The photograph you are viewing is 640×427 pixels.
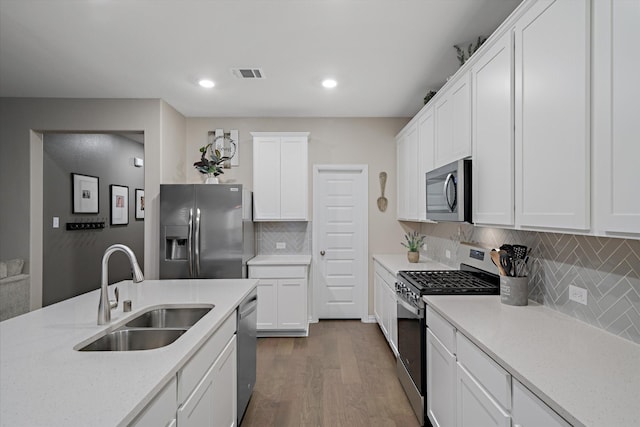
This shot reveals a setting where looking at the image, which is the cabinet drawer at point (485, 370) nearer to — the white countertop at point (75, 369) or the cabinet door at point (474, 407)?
the cabinet door at point (474, 407)

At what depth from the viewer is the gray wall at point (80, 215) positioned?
434 cm

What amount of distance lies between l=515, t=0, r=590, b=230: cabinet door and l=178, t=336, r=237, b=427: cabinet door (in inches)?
66.6

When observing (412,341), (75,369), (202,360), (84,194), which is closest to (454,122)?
(412,341)

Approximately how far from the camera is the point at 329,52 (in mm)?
2723

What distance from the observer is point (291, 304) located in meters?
3.99

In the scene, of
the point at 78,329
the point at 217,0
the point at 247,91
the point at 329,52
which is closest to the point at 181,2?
the point at 217,0

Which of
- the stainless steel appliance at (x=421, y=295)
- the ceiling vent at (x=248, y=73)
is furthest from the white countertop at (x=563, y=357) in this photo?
the ceiling vent at (x=248, y=73)

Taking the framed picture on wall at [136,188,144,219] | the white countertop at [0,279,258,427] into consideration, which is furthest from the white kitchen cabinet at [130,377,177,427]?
the framed picture on wall at [136,188,144,219]

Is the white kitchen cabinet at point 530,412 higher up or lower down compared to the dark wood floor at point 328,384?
higher up

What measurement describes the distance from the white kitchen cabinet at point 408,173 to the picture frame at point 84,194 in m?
4.36

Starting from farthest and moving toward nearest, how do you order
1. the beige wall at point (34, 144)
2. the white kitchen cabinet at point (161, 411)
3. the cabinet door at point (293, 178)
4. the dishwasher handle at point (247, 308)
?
the cabinet door at point (293, 178), the beige wall at point (34, 144), the dishwasher handle at point (247, 308), the white kitchen cabinet at point (161, 411)

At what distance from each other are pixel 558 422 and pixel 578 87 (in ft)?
3.84

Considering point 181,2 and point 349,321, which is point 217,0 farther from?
point 349,321

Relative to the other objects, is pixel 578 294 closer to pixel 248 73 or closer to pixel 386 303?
pixel 386 303
